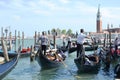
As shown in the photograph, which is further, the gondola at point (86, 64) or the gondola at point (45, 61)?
the gondola at point (45, 61)

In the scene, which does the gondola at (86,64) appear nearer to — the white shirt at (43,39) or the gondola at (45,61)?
the gondola at (45,61)

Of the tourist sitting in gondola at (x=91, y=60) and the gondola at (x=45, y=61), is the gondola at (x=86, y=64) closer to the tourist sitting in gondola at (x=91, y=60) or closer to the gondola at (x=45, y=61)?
the tourist sitting in gondola at (x=91, y=60)

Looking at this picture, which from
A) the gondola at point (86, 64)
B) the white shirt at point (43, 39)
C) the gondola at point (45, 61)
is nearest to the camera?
the gondola at point (86, 64)

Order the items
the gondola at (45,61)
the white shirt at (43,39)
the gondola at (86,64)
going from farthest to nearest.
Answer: the white shirt at (43,39), the gondola at (45,61), the gondola at (86,64)

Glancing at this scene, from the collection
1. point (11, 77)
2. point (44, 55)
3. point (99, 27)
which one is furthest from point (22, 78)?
point (99, 27)

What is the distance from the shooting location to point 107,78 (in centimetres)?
838

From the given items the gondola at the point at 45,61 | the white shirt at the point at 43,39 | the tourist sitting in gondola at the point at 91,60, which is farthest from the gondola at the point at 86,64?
the white shirt at the point at 43,39

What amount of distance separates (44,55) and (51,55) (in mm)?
808

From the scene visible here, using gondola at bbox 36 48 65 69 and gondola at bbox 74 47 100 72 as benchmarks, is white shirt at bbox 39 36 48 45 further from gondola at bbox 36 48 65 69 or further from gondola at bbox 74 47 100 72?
gondola at bbox 74 47 100 72

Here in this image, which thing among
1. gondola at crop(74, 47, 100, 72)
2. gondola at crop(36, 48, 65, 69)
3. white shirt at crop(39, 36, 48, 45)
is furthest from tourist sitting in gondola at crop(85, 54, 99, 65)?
white shirt at crop(39, 36, 48, 45)

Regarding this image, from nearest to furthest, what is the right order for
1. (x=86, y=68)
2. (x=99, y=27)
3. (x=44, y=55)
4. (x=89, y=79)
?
(x=89, y=79) → (x=86, y=68) → (x=44, y=55) → (x=99, y=27)

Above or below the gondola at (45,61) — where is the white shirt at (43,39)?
above

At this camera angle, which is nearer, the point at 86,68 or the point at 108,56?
the point at 86,68

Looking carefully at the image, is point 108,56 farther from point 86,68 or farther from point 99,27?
point 99,27
